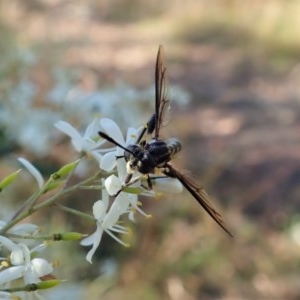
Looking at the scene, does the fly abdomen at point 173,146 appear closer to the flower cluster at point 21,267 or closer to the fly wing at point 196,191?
the fly wing at point 196,191

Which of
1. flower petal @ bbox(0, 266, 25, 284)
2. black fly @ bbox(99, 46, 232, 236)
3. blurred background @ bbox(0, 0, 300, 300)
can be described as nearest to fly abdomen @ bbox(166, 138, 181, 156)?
black fly @ bbox(99, 46, 232, 236)

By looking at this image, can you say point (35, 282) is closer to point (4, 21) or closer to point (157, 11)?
point (4, 21)

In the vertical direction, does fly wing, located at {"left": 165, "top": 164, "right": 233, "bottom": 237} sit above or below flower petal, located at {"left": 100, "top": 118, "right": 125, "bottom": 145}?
below

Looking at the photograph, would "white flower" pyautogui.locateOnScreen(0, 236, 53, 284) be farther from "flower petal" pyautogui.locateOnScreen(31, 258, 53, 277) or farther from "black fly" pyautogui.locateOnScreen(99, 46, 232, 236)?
"black fly" pyautogui.locateOnScreen(99, 46, 232, 236)

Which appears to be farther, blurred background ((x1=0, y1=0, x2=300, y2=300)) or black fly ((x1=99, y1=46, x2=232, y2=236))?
blurred background ((x1=0, y1=0, x2=300, y2=300))

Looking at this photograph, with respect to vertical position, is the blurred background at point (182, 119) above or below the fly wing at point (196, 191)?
below

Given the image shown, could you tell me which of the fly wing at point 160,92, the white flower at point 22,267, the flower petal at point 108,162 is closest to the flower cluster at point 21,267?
the white flower at point 22,267
